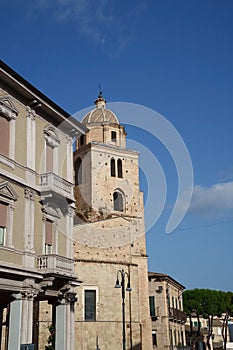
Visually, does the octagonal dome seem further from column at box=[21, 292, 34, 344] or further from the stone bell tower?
column at box=[21, 292, 34, 344]

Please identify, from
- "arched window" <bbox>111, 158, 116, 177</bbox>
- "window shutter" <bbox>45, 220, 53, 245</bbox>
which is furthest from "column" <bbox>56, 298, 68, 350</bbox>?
"arched window" <bbox>111, 158, 116, 177</bbox>

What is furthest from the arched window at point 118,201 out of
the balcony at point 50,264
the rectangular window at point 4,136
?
the rectangular window at point 4,136

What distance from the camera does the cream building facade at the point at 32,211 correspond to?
1725cm

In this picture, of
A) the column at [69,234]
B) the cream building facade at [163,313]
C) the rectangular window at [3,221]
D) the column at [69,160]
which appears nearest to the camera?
the rectangular window at [3,221]

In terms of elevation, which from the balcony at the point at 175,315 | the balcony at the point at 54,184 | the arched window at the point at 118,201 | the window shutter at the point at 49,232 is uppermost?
the arched window at the point at 118,201

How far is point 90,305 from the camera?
3472 centimetres

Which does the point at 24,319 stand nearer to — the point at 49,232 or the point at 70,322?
the point at 70,322

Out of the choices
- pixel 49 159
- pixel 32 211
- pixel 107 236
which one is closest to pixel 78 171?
pixel 107 236

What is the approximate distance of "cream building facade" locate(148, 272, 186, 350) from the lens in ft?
148

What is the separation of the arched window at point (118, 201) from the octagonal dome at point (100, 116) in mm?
8687

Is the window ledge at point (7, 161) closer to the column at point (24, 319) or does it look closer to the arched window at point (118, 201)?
the column at point (24, 319)

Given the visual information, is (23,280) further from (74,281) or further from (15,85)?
(15,85)

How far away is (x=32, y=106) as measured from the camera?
65.9 ft

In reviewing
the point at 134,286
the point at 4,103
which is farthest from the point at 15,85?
the point at 134,286
